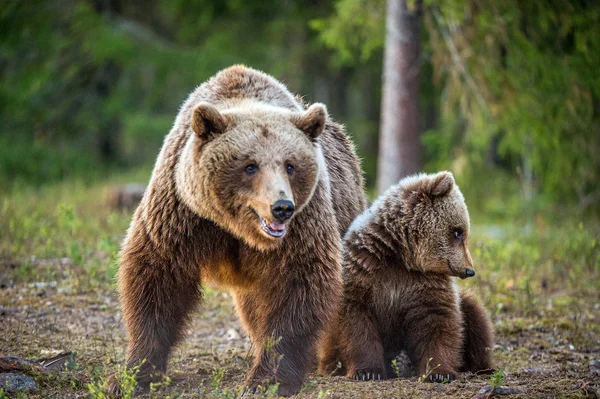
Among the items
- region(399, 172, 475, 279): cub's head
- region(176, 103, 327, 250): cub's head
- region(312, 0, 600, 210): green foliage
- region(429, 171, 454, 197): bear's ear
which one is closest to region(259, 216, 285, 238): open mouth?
region(176, 103, 327, 250): cub's head

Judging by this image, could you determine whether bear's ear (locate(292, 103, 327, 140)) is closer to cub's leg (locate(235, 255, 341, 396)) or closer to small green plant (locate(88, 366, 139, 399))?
cub's leg (locate(235, 255, 341, 396))

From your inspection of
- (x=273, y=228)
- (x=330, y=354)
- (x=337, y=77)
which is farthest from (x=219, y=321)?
(x=337, y=77)

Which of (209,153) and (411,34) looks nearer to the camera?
(209,153)

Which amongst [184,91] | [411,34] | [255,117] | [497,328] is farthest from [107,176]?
[255,117]

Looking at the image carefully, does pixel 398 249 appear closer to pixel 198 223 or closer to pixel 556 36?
pixel 198 223

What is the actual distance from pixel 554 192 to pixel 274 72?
7.17 m

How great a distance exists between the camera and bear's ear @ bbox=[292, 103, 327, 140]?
4840 mm

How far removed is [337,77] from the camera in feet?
66.1

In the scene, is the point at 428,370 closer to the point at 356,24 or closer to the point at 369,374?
the point at 369,374

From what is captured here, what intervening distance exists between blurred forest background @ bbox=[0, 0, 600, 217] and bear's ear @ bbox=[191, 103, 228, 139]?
561cm

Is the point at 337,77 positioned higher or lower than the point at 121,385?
higher

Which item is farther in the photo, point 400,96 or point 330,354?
point 400,96

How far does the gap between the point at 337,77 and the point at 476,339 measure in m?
15.1

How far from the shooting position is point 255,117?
4.79 meters
